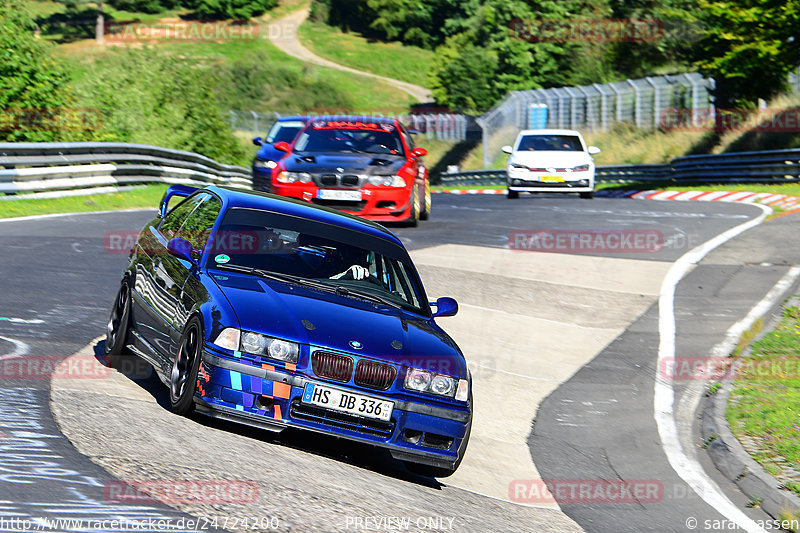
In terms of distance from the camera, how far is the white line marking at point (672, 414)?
696cm

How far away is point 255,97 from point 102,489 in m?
83.4

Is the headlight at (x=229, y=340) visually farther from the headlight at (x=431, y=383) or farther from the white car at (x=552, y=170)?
the white car at (x=552, y=170)

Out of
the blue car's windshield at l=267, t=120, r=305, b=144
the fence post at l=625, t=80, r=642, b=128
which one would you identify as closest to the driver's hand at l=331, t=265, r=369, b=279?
the blue car's windshield at l=267, t=120, r=305, b=144

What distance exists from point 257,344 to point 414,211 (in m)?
11.3

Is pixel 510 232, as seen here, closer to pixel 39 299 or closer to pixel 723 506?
pixel 39 299

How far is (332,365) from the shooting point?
6.34 m

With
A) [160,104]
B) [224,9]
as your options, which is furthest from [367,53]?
[160,104]

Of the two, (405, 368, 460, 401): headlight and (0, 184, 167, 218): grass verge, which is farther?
(0, 184, 167, 218): grass verge

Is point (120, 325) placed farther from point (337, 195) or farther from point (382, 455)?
point (337, 195)

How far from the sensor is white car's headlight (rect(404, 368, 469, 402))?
257 inches

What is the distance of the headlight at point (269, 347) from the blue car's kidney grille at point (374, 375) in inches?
15.4

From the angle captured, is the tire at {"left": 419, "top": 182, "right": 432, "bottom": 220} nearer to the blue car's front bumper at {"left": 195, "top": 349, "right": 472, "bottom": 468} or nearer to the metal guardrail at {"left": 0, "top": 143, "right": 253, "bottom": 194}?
the metal guardrail at {"left": 0, "top": 143, "right": 253, "bottom": 194}

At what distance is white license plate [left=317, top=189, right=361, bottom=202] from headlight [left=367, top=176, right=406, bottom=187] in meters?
0.30

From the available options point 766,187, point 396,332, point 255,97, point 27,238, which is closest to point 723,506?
point 396,332
